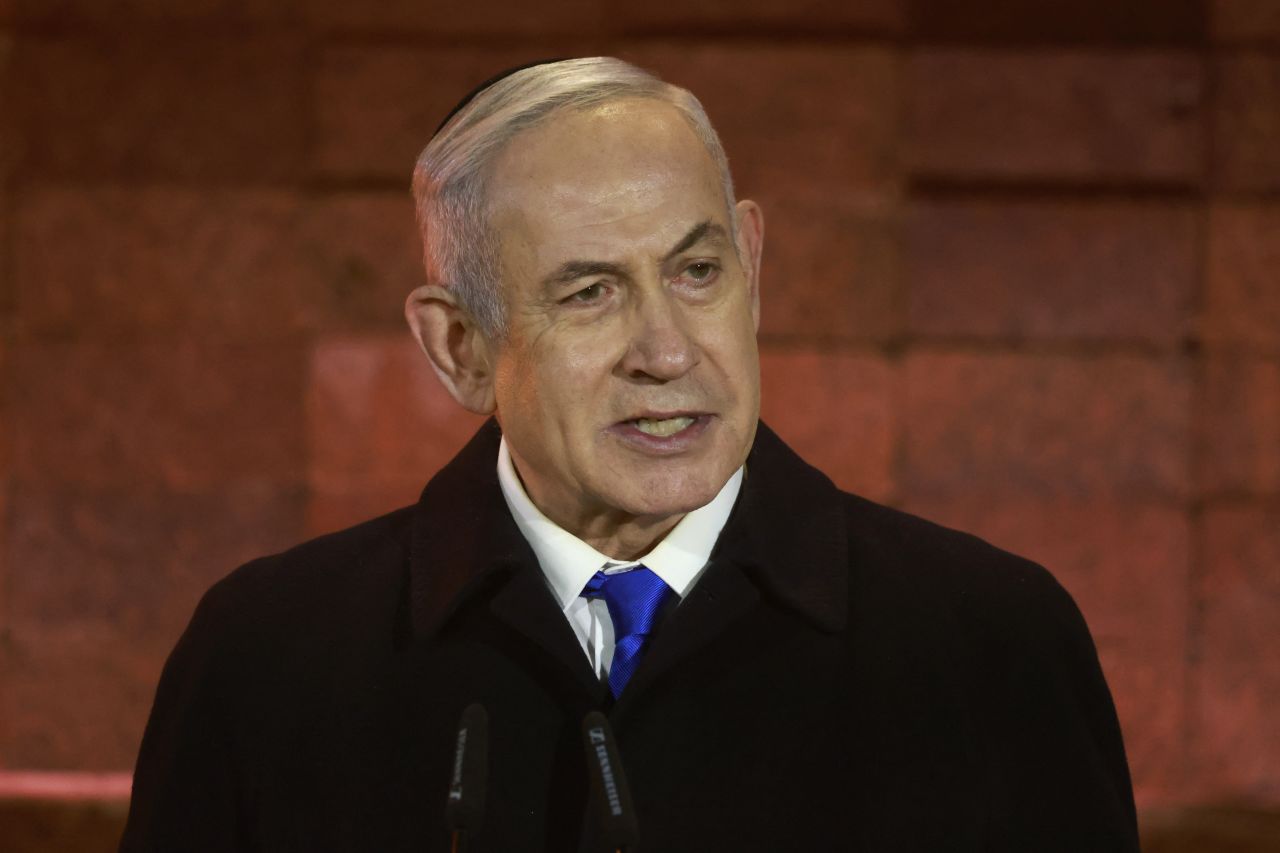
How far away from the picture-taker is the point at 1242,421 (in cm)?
269

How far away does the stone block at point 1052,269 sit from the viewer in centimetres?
269

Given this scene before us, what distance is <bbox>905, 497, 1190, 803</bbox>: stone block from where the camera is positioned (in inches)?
107

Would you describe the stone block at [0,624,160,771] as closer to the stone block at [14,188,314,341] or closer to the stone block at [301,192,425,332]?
the stone block at [14,188,314,341]

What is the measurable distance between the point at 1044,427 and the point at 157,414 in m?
1.64

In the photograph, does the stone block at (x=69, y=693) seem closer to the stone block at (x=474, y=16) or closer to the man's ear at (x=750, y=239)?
the stone block at (x=474, y=16)

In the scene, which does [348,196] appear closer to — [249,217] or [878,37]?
[249,217]

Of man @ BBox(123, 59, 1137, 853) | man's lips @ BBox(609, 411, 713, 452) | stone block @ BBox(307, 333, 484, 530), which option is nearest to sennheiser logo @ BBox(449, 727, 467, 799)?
man @ BBox(123, 59, 1137, 853)

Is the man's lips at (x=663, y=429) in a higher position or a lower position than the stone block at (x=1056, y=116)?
lower

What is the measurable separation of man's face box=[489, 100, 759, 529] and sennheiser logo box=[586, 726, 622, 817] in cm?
28

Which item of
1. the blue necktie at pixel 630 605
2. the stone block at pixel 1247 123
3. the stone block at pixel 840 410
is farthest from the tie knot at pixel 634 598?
the stone block at pixel 1247 123

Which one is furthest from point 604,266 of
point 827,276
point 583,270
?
point 827,276

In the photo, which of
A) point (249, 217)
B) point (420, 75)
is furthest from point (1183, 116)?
point (249, 217)

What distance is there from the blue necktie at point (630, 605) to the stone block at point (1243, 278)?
169 centimetres

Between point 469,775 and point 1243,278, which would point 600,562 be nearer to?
point 469,775
